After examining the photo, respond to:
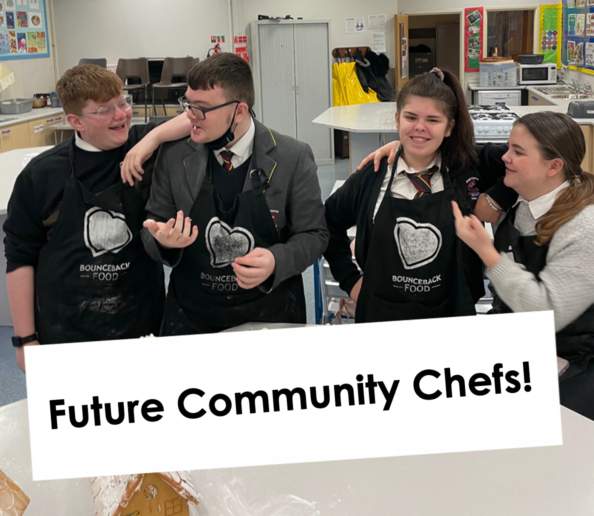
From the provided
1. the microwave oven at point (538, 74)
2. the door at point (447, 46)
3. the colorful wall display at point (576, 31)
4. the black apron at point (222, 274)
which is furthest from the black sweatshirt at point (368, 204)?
the door at point (447, 46)

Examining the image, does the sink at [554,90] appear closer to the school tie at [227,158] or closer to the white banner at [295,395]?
the school tie at [227,158]

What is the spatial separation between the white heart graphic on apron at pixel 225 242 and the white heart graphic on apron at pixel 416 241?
0.48 metres

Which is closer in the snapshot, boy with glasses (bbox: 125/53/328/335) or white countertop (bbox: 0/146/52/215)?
boy with glasses (bbox: 125/53/328/335)

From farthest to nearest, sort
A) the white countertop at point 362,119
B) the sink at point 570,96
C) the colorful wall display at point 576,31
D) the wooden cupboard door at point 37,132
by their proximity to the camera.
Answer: the wooden cupboard door at point 37,132, the colorful wall display at point 576,31, the sink at point 570,96, the white countertop at point 362,119

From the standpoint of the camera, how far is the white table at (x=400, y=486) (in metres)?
1.19

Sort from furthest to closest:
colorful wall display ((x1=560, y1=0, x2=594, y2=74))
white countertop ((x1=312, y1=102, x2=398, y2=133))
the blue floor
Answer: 1. colorful wall display ((x1=560, y1=0, x2=594, y2=74))
2. white countertop ((x1=312, y1=102, x2=398, y2=133))
3. the blue floor

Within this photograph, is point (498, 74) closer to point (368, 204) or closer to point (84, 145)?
point (368, 204)

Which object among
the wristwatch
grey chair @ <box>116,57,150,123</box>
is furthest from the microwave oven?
the wristwatch

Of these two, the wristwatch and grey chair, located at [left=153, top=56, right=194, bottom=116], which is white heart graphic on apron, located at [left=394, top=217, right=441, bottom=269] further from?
grey chair, located at [left=153, top=56, right=194, bottom=116]

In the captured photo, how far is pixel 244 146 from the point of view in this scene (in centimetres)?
200

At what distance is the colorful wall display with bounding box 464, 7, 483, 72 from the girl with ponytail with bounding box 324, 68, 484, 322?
25.9 feet

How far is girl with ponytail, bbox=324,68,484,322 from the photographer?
1.89 m

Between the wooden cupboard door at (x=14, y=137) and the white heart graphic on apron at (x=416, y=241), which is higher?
the wooden cupboard door at (x=14, y=137)

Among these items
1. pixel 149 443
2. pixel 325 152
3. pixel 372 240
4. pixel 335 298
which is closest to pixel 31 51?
pixel 325 152
